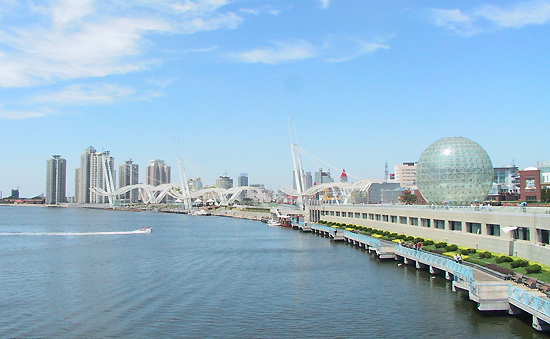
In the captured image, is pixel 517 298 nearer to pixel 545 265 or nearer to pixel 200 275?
pixel 545 265

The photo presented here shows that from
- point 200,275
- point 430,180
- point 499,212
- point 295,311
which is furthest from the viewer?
point 430,180

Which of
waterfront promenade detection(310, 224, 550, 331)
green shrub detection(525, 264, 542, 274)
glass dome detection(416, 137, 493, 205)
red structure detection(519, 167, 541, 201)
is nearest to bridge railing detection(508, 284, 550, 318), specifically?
waterfront promenade detection(310, 224, 550, 331)

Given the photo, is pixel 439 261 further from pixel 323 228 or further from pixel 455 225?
pixel 323 228

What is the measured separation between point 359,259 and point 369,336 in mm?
26252

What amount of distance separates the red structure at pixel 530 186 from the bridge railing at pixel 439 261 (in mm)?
57942

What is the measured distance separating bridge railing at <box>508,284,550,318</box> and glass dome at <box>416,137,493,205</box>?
106ft

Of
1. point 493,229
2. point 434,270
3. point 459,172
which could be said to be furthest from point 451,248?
point 459,172

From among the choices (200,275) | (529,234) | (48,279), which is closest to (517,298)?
(529,234)

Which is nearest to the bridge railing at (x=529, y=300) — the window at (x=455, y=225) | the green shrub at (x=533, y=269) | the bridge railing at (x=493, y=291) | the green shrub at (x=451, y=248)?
the bridge railing at (x=493, y=291)

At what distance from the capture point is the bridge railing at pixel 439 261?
98.7ft

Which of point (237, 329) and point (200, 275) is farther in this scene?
point (200, 275)

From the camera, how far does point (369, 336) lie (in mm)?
24266

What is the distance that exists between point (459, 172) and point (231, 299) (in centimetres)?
3437

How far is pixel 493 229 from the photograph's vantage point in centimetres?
3956
